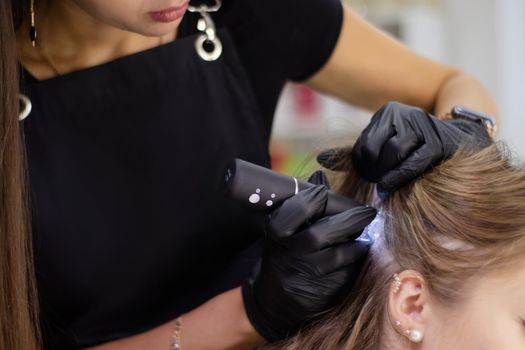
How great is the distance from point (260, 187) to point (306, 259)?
0.12m

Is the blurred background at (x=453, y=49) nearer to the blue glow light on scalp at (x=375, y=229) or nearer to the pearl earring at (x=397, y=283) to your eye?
the blue glow light on scalp at (x=375, y=229)

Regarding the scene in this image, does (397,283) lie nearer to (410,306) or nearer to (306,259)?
(410,306)

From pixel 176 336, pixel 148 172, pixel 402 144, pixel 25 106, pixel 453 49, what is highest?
pixel 402 144

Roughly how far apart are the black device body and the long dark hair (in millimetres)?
334

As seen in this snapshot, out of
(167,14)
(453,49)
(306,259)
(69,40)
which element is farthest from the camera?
(453,49)

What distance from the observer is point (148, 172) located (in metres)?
1.35

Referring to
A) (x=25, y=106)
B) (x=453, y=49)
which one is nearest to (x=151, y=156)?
(x=25, y=106)

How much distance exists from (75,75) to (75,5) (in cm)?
12

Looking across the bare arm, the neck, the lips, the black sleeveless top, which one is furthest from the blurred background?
the lips

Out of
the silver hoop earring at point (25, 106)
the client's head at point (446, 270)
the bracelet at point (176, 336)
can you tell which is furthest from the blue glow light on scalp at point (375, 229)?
the silver hoop earring at point (25, 106)

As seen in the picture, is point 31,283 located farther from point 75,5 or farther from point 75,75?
point 75,5

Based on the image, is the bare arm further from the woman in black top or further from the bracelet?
the bracelet

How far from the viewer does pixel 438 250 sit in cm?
113

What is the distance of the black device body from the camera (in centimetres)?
106
